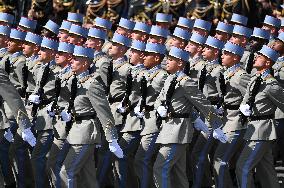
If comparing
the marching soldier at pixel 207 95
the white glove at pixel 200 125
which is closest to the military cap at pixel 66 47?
the white glove at pixel 200 125

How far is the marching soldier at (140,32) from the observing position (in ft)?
50.7

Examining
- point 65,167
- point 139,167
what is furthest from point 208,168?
point 65,167

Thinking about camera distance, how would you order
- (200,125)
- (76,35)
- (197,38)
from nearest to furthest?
(200,125)
(76,35)
(197,38)

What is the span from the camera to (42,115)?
1380 cm

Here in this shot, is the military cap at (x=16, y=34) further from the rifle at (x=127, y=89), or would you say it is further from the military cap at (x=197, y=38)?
the military cap at (x=197, y=38)

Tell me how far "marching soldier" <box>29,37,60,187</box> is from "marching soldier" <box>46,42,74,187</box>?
0.85ft

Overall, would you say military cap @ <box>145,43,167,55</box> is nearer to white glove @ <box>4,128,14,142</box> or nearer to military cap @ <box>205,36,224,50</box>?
military cap @ <box>205,36,224,50</box>

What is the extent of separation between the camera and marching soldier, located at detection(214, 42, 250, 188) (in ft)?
45.4

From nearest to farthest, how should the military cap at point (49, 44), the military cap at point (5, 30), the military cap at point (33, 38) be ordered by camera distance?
the military cap at point (49, 44) < the military cap at point (33, 38) < the military cap at point (5, 30)

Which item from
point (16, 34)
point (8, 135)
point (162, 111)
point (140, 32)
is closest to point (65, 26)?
point (16, 34)

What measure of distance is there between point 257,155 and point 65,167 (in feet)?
7.12

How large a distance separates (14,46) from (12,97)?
284 centimetres

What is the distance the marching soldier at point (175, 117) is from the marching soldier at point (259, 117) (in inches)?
16.9

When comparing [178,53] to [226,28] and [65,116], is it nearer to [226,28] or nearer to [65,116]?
[65,116]
